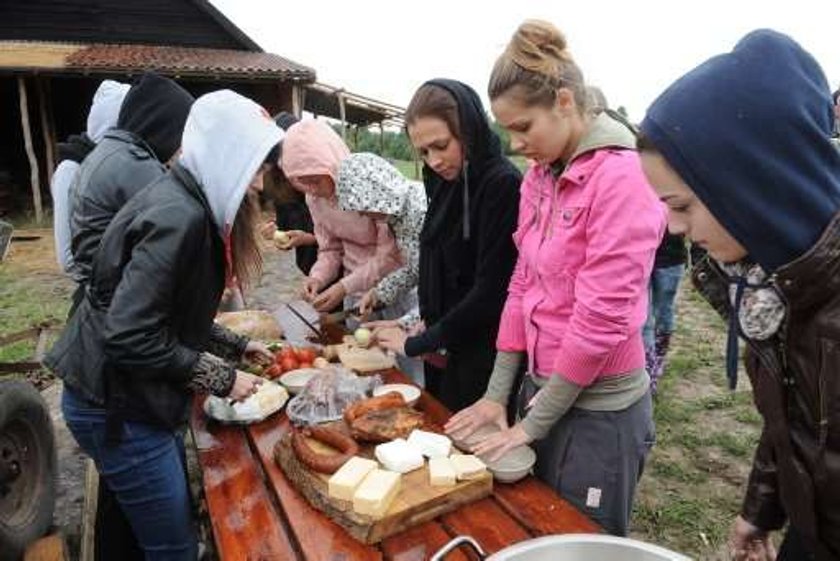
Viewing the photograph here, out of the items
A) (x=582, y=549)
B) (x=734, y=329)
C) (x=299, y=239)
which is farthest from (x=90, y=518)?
(x=734, y=329)

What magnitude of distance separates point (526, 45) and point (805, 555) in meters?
1.39

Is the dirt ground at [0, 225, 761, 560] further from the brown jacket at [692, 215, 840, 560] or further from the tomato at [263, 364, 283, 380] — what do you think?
the brown jacket at [692, 215, 840, 560]

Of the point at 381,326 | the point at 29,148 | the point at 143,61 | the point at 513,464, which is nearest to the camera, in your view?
the point at 513,464

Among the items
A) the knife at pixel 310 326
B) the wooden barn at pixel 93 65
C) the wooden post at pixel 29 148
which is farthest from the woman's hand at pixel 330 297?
the wooden post at pixel 29 148

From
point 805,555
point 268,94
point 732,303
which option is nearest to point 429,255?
point 732,303

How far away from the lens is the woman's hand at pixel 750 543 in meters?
1.50

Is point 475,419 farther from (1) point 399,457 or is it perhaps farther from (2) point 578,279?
(2) point 578,279

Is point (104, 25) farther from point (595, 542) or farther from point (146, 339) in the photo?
point (595, 542)

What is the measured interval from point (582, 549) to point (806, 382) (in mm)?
517

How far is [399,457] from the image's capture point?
5.33 feet

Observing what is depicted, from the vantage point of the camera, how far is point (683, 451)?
3721mm

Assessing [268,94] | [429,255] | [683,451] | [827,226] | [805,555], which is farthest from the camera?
[268,94]

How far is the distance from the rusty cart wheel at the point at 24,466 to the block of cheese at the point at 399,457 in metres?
2.02

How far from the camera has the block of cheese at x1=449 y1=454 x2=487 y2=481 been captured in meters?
1.55
